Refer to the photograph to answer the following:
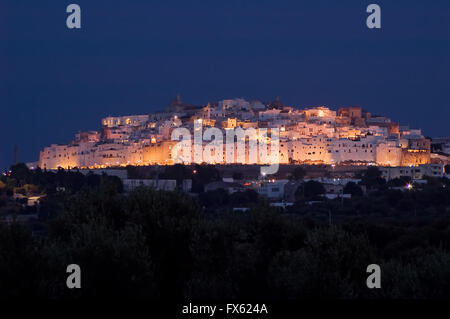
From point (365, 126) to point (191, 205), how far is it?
6253cm

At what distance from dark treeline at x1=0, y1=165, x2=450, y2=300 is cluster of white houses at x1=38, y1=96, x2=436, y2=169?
157ft

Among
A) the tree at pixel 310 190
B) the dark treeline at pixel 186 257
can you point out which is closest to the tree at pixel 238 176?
the tree at pixel 310 190

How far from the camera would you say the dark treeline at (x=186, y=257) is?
14.3 meters

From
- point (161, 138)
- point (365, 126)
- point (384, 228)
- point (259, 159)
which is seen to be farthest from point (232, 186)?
point (384, 228)

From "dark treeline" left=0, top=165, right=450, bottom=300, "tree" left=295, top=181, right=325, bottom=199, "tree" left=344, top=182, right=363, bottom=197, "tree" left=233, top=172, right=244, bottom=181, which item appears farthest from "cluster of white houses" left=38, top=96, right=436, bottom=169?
"dark treeline" left=0, top=165, right=450, bottom=300

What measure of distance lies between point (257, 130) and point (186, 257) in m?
57.5

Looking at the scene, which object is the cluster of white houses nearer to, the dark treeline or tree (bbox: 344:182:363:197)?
tree (bbox: 344:182:363:197)

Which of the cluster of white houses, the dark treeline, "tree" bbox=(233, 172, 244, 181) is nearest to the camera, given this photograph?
the dark treeline

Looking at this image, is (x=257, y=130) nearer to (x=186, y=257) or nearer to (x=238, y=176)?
(x=238, y=176)

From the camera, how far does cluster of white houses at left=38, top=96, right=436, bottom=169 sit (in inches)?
2699

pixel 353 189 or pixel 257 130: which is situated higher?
pixel 257 130

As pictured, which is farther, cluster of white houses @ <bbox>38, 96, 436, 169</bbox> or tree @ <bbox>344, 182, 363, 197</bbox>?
cluster of white houses @ <bbox>38, 96, 436, 169</bbox>

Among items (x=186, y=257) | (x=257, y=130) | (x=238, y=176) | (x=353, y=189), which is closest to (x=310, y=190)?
(x=353, y=189)

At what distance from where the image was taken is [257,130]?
243ft
